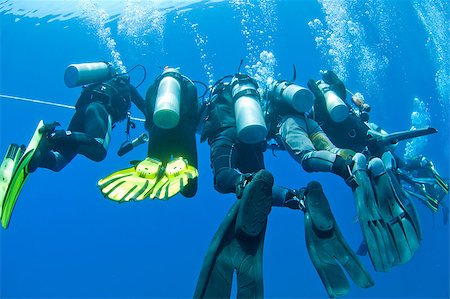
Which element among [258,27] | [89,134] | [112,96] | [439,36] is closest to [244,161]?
[89,134]

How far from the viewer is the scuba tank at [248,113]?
420cm

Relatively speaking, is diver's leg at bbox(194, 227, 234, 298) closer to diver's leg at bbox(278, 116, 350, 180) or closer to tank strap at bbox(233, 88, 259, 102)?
diver's leg at bbox(278, 116, 350, 180)

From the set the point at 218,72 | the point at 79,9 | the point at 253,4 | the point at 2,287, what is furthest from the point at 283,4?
the point at 2,287

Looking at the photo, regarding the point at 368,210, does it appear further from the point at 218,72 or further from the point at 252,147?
the point at 218,72

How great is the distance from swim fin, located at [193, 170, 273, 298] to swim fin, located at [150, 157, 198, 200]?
757 millimetres

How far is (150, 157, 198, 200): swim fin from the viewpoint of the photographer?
3707 mm

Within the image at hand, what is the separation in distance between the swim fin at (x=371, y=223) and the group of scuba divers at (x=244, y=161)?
10 mm

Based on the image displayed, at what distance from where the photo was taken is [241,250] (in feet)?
10.3

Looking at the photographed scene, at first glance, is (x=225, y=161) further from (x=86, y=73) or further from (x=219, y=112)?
(x=86, y=73)

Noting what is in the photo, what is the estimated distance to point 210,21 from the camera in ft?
89.2

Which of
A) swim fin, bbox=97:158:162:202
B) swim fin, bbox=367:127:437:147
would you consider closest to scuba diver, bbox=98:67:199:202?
swim fin, bbox=97:158:162:202

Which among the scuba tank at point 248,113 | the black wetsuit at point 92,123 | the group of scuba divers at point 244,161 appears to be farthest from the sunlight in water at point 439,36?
the black wetsuit at point 92,123

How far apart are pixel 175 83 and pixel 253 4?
25.2 m

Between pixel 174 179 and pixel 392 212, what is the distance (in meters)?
2.39
